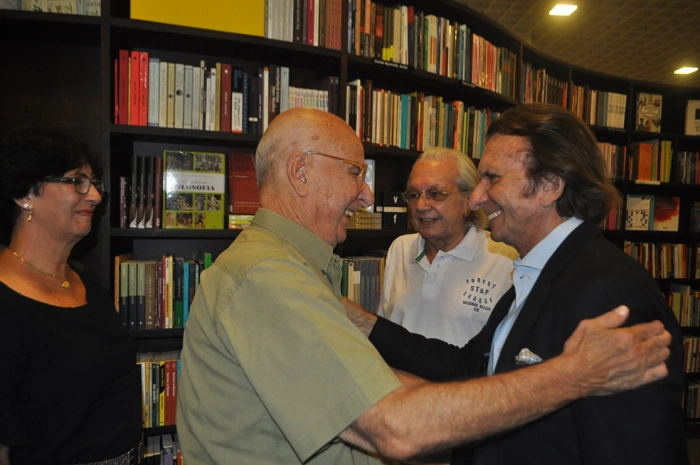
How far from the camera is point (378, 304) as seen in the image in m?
2.66

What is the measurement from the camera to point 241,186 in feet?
7.51

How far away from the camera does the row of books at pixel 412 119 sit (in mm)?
2508

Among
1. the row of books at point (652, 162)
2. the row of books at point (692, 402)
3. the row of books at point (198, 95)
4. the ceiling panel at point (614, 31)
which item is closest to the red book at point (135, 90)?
the row of books at point (198, 95)

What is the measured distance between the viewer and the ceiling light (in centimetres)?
458

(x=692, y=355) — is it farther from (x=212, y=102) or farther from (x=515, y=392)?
(x=212, y=102)

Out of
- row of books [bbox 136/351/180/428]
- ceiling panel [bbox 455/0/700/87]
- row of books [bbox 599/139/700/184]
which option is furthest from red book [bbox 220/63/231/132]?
row of books [bbox 599/139/700/184]

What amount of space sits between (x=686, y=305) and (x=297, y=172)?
4.80m

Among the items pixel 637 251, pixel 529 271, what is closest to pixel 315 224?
pixel 529 271

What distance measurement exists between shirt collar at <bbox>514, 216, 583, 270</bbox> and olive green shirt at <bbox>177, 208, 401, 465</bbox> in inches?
25.3

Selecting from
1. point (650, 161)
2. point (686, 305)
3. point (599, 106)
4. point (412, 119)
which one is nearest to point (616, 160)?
point (650, 161)

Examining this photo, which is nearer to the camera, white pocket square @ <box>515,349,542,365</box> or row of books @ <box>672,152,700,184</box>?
white pocket square @ <box>515,349,542,365</box>

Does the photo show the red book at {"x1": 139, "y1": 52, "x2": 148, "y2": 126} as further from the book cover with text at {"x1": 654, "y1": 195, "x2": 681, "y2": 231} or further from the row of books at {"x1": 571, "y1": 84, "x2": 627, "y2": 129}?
the book cover with text at {"x1": 654, "y1": 195, "x2": 681, "y2": 231}

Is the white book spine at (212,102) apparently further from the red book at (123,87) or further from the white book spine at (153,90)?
the red book at (123,87)

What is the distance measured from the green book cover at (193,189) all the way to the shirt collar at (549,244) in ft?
4.83
